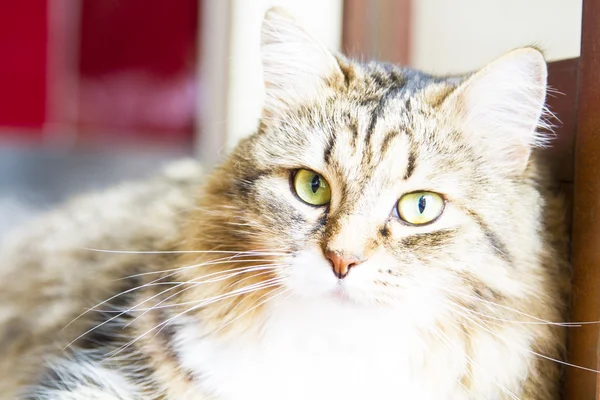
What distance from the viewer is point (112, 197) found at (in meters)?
1.72

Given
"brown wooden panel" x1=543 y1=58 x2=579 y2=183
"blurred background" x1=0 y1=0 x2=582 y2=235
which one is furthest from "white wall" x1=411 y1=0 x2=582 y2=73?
"blurred background" x1=0 y1=0 x2=582 y2=235

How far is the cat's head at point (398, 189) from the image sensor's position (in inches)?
34.9

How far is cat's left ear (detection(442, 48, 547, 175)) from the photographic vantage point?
3.01 ft

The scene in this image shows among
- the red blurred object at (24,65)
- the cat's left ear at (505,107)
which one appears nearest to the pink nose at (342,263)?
the cat's left ear at (505,107)

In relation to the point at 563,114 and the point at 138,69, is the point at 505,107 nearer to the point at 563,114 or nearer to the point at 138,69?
the point at 563,114

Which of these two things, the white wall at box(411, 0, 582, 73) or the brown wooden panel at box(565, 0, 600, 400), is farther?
the white wall at box(411, 0, 582, 73)

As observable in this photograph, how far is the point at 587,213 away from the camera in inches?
36.5

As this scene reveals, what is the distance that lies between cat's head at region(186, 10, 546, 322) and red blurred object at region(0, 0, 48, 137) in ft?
9.06

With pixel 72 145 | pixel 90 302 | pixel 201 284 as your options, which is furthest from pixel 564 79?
pixel 72 145

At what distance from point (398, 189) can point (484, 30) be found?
0.80 m

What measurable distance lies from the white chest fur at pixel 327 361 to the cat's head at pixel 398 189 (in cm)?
6

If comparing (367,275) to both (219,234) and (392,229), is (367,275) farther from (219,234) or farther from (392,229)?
(219,234)

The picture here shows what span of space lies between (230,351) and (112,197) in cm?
84

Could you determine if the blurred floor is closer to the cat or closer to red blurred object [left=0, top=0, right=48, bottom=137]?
red blurred object [left=0, top=0, right=48, bottom=137]
